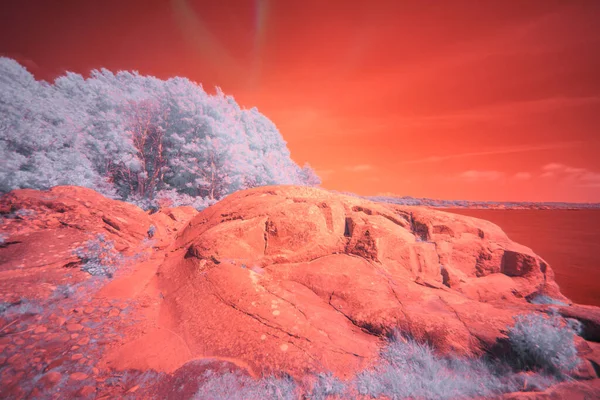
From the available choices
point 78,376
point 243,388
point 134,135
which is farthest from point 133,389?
point 134,135

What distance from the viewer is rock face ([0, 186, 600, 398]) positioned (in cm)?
392

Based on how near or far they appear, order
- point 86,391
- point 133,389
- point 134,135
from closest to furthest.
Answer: point 86,391
point 133,389
point 134,135

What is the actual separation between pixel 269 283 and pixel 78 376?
344cm

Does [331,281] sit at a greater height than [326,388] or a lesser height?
greater

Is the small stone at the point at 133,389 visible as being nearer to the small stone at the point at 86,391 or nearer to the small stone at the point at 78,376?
the small stone at the point at 86,391

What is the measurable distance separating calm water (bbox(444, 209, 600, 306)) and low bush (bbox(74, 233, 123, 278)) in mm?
17884

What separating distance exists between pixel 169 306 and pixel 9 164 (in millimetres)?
14543

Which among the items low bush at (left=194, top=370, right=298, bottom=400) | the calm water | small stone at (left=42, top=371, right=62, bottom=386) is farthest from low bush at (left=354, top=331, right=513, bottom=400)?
the calm water

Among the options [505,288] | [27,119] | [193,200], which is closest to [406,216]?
[505,288]

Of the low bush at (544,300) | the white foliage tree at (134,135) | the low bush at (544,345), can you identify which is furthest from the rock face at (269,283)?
the white foliage tree at (134,135)

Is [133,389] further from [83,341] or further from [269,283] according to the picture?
[269,283]

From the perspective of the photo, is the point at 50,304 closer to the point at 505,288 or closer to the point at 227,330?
the point at 227,330

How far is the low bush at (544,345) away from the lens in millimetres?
3352

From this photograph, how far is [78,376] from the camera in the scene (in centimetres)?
324
